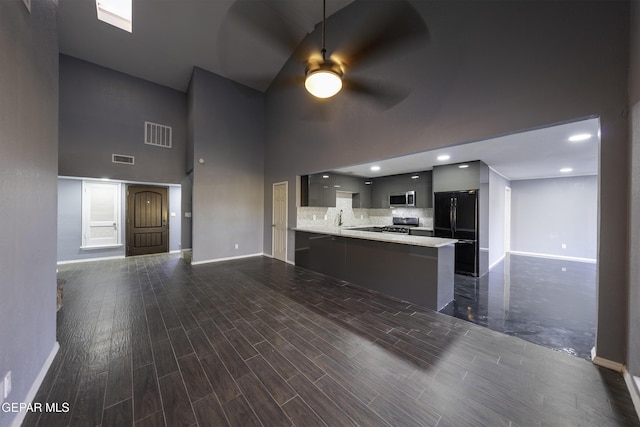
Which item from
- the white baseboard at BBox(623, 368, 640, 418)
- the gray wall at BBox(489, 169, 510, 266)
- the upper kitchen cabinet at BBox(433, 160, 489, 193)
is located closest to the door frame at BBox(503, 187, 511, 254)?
the gray wall at BBox(489, 169, 510, 266)

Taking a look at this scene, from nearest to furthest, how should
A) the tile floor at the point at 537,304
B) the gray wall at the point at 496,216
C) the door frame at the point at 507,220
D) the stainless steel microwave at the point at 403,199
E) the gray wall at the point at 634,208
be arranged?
the gray wall at the point at 634,208 < the tile floor at the point at 537,304 < the gray wall at the point at 496,216 < the stainless steel microwave at the point at 403,199 < the door frame at the point at 507,220

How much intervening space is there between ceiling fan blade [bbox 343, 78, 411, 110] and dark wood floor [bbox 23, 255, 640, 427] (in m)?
2.99

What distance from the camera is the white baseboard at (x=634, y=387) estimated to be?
1443 millimetres

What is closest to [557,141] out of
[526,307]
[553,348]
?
[526,307]

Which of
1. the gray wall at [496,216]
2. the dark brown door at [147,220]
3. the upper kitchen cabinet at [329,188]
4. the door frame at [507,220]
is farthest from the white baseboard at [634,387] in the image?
the dark brown door at [147,220]

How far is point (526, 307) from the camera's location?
9.78 feet

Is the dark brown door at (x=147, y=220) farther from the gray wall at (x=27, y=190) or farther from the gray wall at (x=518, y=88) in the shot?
the gray wall at (x=518, y=88)

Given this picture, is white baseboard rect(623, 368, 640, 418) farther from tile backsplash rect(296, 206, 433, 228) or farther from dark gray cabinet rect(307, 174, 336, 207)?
dark gray cabinet rect(307, 174, 336, 207)

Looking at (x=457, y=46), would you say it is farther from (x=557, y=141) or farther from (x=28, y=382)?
(x=28, y=382)

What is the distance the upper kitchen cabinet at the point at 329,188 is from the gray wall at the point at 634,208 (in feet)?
14.1

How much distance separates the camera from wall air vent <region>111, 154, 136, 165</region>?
5.43m

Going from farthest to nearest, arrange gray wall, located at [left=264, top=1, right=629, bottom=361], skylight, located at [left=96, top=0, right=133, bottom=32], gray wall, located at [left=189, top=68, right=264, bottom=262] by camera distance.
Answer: gray wall, located at [left=189, top=68, right=264, bottom=262]
skylight, located at [left=96, top=0, right=133, bottom=32]
gray wall, located at [left=264, top=1, right=629, bottom=361]

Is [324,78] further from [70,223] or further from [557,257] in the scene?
[557,257]

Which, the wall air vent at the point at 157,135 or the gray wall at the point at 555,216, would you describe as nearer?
the gray wall at the point at 555,216
